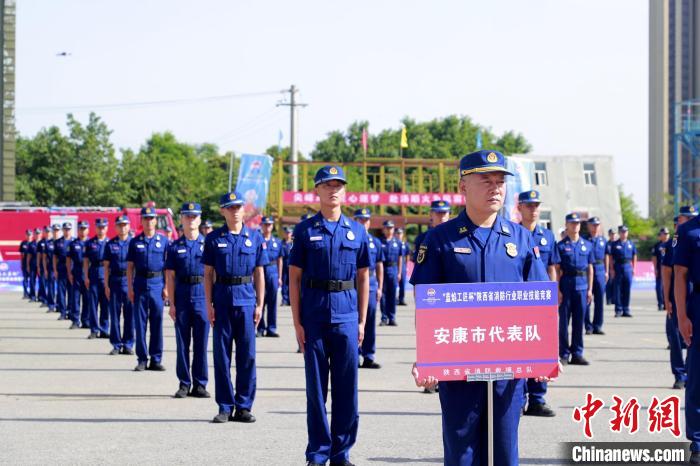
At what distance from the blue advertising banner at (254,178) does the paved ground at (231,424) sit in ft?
69.5

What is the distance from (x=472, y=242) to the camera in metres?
5.54

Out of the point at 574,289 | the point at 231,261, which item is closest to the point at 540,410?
the point at 231,261

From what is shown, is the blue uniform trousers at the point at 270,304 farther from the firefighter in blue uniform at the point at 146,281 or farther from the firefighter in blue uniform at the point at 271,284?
the firefighter in blue uniform at the point at 146,281

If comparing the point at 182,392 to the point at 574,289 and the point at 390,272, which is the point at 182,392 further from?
the point at 390,272

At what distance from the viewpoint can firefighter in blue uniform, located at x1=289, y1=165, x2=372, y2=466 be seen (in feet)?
26.2

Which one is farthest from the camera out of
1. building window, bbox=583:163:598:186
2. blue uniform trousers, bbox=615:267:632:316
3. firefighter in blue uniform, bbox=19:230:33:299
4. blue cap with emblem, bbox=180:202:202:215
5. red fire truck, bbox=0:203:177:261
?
building window, bbox=583:163:598:186

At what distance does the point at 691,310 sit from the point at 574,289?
673 cm

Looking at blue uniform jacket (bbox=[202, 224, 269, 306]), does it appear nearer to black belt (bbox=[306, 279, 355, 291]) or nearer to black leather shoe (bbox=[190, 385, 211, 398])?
black leather shoe (bbox=[190, 385, 211, 398])

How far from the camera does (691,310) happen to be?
26.5 ft

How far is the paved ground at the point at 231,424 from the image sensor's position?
8.46 meters

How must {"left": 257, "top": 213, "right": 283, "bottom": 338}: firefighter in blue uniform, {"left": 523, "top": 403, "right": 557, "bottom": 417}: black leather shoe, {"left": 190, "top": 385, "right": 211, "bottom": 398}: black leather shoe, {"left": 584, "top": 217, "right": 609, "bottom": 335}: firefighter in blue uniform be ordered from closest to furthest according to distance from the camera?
{"left": 523, "top": 403, "right": 557, "bottom": 417}: black leather shoe → {"left": 190, "top": 385, "right": 211, "bottom": 398}: black leather shoe → {"left": 584, "top": 217, "right": 609, "bottom": 335}: firefighter in blue uniform → {"left": 257, "top": 213, "right": 283, "bottom": 338}: firefighter in blue uniform

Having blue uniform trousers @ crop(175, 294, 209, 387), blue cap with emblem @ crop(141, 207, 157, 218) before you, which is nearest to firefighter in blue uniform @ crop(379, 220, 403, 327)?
blue cap with emblem @ crop(141, 207, 157, 218)

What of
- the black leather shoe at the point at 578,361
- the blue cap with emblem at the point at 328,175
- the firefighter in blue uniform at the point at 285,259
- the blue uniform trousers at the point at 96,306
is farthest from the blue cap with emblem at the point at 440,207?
the firefighter in blue uniform at the point at 285,259

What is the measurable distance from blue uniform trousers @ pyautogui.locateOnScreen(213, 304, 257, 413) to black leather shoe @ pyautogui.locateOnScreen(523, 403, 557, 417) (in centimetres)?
261
